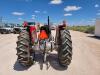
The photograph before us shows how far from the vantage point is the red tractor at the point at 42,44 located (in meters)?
7.62

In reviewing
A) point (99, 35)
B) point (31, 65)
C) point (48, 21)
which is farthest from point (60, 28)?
point (99, 35)

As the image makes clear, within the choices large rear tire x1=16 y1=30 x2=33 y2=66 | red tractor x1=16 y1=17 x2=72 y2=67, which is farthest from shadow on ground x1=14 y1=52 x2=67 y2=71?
large rear tire x1=16 y1=30 x2=33 y2=66

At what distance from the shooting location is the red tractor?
7.62 m

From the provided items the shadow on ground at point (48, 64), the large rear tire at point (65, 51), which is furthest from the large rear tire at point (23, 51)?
the large rear tire at point (65, 51)

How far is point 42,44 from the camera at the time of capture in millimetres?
8289

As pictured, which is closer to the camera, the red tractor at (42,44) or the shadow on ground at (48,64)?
the red tractor at (42,44)

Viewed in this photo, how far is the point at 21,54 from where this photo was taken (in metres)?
7.52

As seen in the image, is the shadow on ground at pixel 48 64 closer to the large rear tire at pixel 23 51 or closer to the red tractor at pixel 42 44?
the red tractor at pixel 42 44

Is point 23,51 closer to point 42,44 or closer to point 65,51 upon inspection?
point 42,44

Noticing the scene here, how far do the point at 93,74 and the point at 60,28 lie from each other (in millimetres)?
2751

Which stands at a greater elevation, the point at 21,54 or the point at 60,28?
the point at 60,28

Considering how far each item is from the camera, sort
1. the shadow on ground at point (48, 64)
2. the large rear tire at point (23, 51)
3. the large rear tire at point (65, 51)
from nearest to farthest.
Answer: the large rear tire at point (23, 51)
the large rear tire at point (65, 51)
the shadow on ground at point (48, 64)

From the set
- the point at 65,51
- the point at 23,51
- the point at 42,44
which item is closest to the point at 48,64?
the point at 42,44

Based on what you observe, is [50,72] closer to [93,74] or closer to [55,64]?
[55,64]
